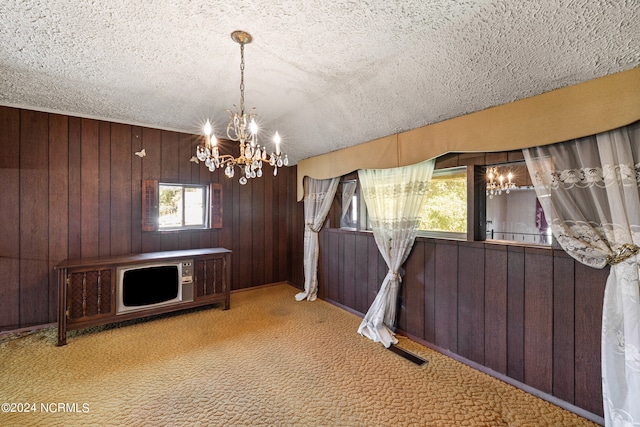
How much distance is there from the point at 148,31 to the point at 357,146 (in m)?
2.28

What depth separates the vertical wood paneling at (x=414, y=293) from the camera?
2.77 metres

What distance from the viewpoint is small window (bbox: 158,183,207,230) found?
3756 mm

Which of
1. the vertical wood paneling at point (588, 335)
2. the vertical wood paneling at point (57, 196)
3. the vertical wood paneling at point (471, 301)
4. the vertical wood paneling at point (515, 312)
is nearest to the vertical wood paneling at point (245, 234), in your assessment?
the vertical wood paneling at point (57, 196)

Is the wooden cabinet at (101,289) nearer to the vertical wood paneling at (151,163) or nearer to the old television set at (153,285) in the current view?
the old television set at (153,285)

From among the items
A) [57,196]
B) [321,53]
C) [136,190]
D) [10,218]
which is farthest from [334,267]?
[10,218]

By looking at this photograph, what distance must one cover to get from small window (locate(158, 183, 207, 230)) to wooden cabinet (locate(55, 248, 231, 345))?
685 millimetres

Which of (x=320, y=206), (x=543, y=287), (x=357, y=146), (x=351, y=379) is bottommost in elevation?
(x=351, y=379)

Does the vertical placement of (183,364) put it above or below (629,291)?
below

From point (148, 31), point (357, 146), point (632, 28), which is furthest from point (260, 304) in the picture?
point (632, 28)

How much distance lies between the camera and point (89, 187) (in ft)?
10.6

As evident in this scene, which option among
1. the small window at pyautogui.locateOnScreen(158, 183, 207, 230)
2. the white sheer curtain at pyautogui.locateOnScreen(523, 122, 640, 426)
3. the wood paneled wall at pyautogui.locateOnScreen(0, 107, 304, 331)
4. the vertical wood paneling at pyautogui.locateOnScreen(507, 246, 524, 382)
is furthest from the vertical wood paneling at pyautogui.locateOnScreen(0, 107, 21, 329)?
the white sheer curtain at pyautogui.locateOnScreen(523, 122, 640, 426)

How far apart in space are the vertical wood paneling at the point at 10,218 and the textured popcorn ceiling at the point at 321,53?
36 cm

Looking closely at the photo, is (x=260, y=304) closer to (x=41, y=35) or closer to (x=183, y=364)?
(x=183, y=364)

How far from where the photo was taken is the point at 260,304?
3.83 metres
